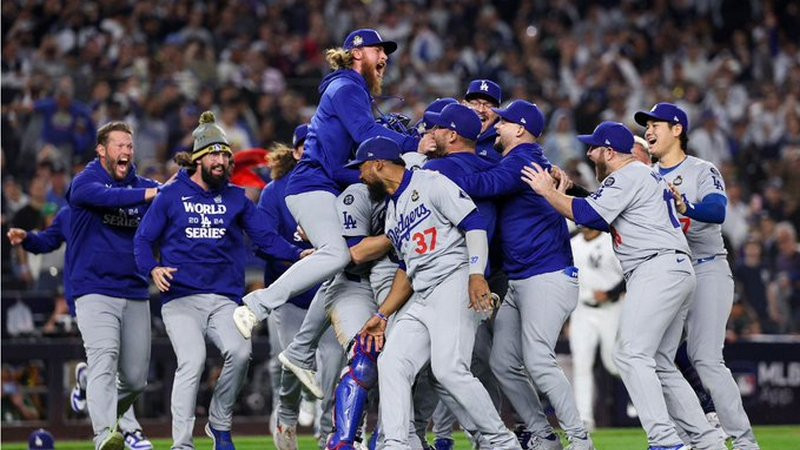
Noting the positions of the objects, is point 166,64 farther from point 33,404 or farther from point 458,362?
point 458,362

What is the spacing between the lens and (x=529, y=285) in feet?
34.2

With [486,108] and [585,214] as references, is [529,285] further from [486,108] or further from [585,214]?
[486,108]

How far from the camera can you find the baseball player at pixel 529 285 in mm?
10258

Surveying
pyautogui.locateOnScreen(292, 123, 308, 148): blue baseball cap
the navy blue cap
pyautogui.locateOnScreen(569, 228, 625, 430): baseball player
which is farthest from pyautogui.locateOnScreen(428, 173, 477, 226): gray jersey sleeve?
pyautogui.locateOnScreen(569, 228, 625, 430): baseball player

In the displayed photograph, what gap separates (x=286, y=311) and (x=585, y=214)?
10.9ft

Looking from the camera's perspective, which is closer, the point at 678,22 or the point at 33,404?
the point at 33,404

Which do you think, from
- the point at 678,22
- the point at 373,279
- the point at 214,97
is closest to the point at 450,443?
the point at 373,279

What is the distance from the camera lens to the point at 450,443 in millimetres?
11008

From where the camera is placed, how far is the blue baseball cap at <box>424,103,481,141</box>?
10.3m

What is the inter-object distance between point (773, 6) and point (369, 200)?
17232mm

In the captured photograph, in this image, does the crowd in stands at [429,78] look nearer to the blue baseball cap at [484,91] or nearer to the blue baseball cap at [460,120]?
the blue baseball cap at [484,91]

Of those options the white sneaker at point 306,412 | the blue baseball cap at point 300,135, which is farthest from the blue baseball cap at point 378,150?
the white sneaker at point 306,412

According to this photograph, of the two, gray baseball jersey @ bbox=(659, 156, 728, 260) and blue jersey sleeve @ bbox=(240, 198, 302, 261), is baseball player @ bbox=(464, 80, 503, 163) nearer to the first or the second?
gray baseball jersey @ bbox=(659, 156, 728, 260)

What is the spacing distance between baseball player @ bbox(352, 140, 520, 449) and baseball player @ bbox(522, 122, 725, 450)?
70 cm
